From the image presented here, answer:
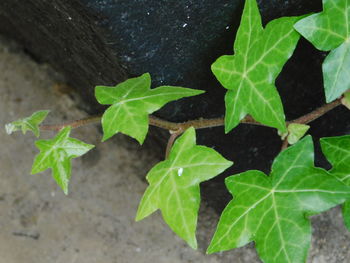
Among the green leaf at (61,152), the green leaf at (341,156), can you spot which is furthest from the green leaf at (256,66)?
the green leaf at (61,152)

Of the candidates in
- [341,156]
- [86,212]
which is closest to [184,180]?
[341,156]

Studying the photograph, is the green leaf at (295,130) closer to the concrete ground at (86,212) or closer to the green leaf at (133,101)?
the green leaf at (133,101)

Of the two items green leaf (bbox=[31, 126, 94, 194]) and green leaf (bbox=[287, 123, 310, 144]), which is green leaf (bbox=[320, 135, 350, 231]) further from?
green leaf (bbox=[31, 126, 94, 194])

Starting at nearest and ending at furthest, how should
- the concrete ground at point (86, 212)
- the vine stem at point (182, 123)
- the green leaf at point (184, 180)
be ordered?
the green leaf at point (184, 180)
the vine stem at point (182, 123)
the concrete ground at point (86, 212)

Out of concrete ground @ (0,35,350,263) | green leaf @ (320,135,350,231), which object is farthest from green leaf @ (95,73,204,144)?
concrete ground @ (0,35,350,263)

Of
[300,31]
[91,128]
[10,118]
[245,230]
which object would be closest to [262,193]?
[245,230]

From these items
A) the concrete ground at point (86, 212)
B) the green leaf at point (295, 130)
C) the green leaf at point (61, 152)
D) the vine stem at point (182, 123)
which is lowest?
the concrete ground at point (86, 212)

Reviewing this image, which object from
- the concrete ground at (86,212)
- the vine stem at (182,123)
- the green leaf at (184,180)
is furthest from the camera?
the concrete ground at (86,212)
